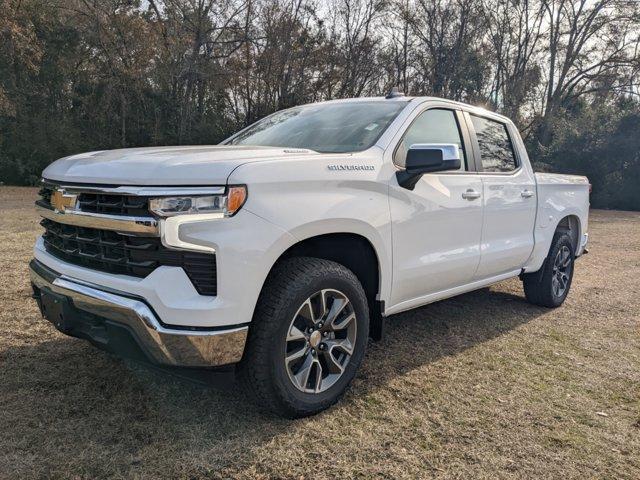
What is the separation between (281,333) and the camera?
2.69 meters

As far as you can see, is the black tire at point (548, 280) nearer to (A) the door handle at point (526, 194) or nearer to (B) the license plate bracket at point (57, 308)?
(A) the door handle at point (526, 194)

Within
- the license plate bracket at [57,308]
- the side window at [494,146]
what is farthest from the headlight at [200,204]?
the side window at [494,146]

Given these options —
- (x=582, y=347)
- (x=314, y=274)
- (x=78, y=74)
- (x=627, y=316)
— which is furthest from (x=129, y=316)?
(x=78, y=74)

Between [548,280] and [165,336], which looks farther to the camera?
[548,280]

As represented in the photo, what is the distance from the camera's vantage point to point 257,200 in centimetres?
255

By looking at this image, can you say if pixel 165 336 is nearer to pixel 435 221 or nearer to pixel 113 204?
pixel 113 204

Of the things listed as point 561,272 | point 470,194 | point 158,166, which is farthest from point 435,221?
point 561,272

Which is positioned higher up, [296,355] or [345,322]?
[345,322]

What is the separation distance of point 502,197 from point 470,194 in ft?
1.86

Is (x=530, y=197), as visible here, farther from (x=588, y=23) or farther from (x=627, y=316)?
(x=588, y=23)

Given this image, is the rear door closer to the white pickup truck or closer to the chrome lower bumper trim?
the white pickup truck

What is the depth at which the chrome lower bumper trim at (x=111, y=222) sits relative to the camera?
7.91 ft

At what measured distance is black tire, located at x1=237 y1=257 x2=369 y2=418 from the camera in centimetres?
264

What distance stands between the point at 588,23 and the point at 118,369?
104 feet
